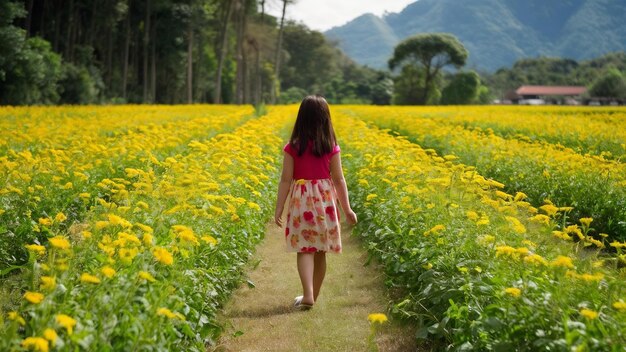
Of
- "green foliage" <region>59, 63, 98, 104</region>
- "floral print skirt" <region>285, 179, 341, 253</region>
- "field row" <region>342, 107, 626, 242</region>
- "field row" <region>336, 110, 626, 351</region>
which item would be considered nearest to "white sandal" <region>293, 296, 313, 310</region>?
"floral print skirt" <region>285, 179, 341, 253</region>

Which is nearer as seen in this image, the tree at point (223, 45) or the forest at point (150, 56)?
the forest at point (150, 56)

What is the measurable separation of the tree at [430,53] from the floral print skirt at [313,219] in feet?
238

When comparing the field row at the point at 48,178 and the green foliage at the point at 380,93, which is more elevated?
the green foliage at the point at 380,93

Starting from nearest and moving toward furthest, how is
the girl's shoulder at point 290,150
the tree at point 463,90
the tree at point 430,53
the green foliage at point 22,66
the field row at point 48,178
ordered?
the girl's shoulder at point 290,150 < the field row at point 48,178 < the green foliage at point 22,66 < the tree at point 463,90 < the tree at point 430,53

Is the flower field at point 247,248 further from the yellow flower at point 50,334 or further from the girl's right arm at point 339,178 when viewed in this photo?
the girl's right arm at point 339,178

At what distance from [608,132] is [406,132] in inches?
223

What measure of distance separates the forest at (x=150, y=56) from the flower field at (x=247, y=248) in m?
17.2

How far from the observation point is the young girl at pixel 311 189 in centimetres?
514

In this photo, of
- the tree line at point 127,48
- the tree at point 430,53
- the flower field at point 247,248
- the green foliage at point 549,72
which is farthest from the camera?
the green foliage at point 549,72

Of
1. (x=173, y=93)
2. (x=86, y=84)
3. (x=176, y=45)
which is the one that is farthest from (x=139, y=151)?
(x=173, y=93)

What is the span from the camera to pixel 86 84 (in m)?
31.8

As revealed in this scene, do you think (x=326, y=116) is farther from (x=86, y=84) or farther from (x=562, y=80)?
(x=562, y=80)

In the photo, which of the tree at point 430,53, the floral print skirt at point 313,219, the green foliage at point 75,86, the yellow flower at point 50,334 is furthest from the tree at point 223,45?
the tree at point 430,53

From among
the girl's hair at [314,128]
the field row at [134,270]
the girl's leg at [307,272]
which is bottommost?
the girl's leg at [307,272]
